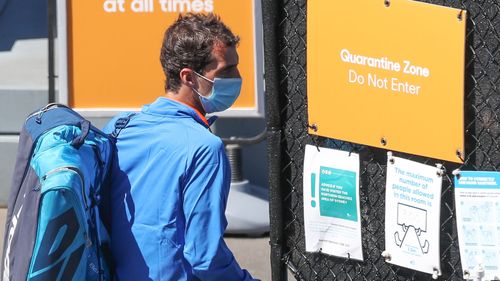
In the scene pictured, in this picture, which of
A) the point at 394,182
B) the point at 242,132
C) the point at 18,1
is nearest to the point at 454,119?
the point at 394,182

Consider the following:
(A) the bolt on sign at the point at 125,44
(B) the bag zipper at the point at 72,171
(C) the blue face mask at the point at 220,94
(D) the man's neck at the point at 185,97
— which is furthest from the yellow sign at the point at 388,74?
(A) the bolt on sign at the point at 125,44

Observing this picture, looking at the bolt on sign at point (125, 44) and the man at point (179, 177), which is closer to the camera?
the man at point (179, 177)

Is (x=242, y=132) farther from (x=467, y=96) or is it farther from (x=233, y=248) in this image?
(x=467, y=96)

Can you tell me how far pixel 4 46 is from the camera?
7270 mm

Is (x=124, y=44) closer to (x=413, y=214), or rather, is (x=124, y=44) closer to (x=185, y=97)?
(x=185, y=97)

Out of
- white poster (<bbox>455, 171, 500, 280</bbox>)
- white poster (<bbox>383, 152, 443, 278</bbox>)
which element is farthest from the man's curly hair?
white poster (<bbox>455, 171, 500, 280</bbox>)

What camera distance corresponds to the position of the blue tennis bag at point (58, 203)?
235 centimetres

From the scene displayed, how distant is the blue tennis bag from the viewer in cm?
235

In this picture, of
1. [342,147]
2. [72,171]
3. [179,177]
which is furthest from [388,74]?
[72,171]

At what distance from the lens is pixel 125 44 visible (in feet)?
20.0

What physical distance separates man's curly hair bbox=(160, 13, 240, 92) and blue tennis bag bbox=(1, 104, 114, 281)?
30 cm

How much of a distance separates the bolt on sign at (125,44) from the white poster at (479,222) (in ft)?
11.0

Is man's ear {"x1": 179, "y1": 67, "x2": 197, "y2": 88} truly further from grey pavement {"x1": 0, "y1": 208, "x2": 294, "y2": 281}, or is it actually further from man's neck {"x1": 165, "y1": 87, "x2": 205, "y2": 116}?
grey pavement {"x1": 0, "y1": 208, "x2": 294, "y2": 281}

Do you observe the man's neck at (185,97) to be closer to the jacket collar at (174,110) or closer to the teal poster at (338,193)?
the jacket collar at (174,110)
